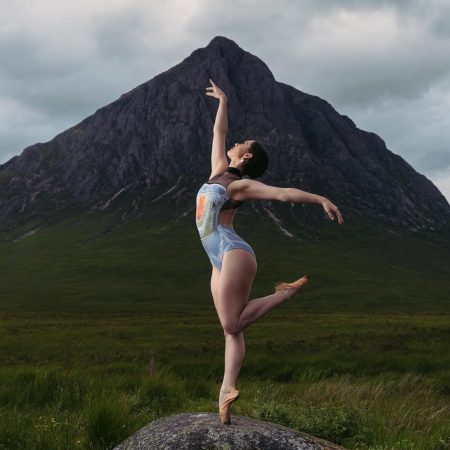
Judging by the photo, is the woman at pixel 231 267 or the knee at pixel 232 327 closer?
the woman at pixel 231 267

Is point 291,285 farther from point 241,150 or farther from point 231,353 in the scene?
point 241,150

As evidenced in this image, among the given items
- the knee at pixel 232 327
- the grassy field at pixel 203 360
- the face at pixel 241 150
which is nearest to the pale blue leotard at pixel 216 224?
the face at pixel 241 150

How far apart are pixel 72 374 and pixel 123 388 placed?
1.44 meters

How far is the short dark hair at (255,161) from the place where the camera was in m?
7.68

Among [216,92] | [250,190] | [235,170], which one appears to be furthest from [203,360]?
[250,190]

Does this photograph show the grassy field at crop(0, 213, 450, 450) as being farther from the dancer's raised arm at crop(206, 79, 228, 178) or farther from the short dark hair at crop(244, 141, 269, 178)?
the dancer's raised arm at crop(206, 79, 228, 178)

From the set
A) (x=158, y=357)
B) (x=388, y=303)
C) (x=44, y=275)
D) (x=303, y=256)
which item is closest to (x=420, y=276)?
(x=303, y=256)

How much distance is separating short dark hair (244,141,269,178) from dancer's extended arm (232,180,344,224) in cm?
54

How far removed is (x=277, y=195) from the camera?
661cm

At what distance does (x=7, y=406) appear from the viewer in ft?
31.1

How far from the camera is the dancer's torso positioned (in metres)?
7.23

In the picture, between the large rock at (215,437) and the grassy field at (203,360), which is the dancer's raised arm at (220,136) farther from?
the grassy field at (203,360)

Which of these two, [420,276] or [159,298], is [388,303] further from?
[420,276]

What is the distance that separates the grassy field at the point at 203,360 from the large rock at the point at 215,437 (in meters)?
1.04
